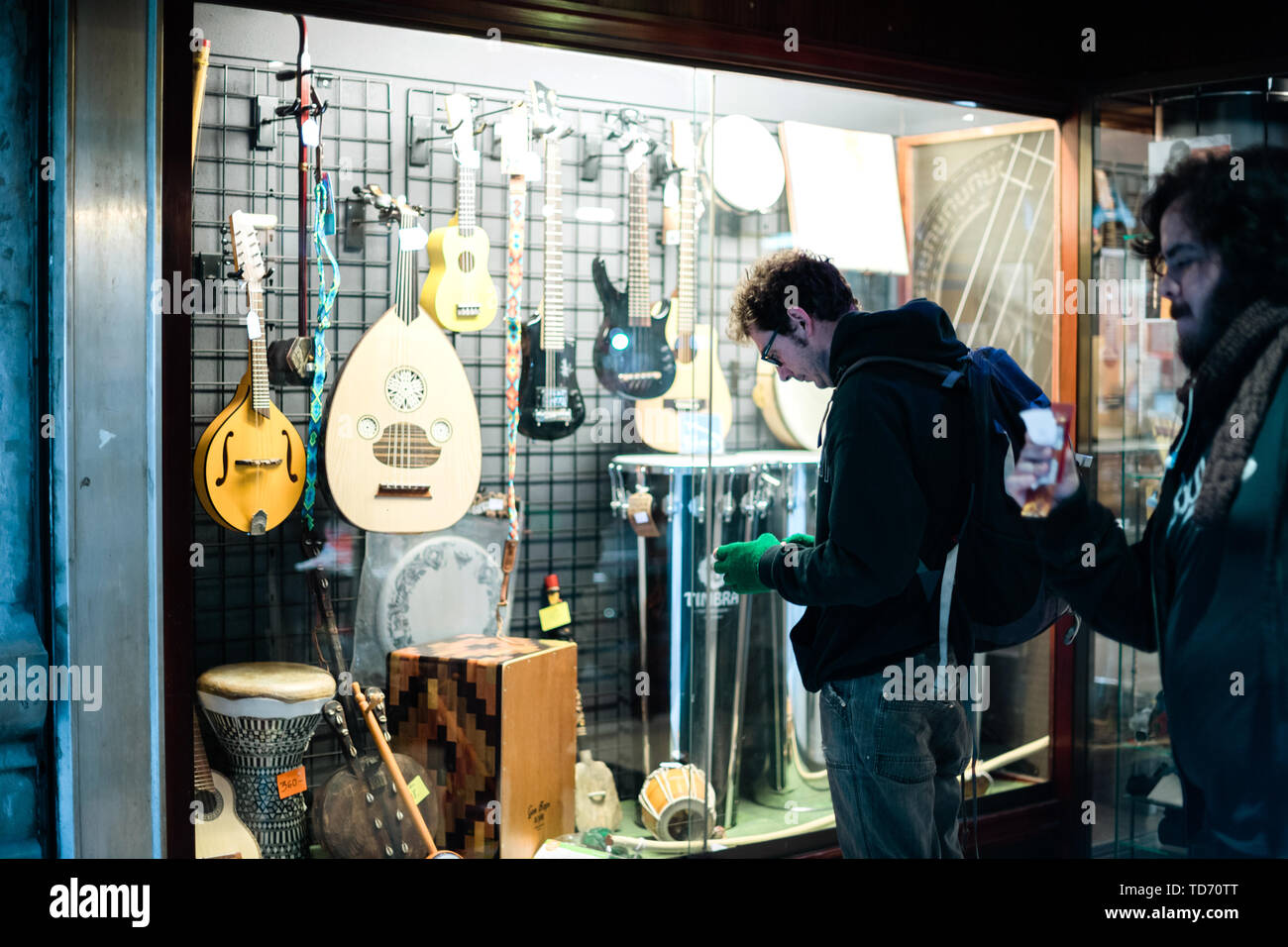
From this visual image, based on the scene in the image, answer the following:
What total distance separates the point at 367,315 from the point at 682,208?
33.1 inches

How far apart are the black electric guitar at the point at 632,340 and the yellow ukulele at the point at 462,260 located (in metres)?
0.30

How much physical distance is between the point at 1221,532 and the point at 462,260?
176 cm

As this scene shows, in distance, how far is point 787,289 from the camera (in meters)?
2.14

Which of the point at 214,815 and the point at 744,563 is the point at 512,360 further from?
the point at 214,815

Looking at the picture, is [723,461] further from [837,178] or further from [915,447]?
[915,447]

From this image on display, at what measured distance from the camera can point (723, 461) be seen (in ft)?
9.89

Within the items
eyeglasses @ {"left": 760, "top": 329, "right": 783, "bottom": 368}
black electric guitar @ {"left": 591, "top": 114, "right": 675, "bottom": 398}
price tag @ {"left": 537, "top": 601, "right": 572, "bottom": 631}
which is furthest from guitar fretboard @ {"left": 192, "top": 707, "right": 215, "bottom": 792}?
eyeglasses @ {"left": 760, "top": 329, "right": 783, "bottom": 368}

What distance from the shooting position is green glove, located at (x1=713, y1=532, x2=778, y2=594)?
7.30 feet

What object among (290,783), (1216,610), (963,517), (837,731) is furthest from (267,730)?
(1216,610)

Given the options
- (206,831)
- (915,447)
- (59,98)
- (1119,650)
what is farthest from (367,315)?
(1119,650)

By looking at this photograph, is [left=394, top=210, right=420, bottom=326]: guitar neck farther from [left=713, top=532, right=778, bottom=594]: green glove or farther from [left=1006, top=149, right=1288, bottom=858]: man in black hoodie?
[left=1006, top=149, right=1288, bottom=858]: man in black hoodie

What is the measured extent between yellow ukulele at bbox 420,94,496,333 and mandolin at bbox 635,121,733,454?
0.47m

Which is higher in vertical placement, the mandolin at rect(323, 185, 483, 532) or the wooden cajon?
the mandolin at rect(323, 185, 483, 532)

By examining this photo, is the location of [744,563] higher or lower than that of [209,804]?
higher
